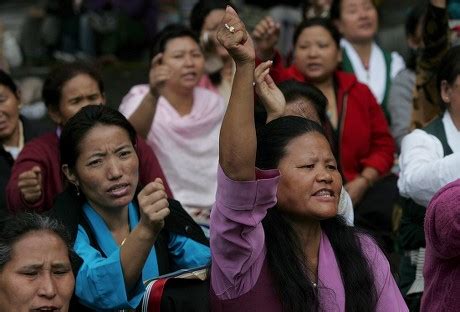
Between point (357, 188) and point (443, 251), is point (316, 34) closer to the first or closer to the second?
point (357, 188)

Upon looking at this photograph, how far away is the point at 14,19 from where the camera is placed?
12.2 metres

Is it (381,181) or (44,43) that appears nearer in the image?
(381,181)

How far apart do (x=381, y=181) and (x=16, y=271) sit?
10.4 ft

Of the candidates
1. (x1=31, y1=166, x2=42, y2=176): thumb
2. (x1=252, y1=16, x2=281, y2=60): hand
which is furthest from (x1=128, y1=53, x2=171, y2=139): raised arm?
(x1=31, y1=166, x2=42, y2=176): thumb

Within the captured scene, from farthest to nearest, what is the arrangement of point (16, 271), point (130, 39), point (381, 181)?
1. point (130, 39)
2. point (381, 181)
3. point (16, 271)

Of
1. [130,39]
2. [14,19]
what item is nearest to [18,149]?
[130,39]

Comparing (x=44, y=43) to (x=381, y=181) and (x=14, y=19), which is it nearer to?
(x=14, y=19)

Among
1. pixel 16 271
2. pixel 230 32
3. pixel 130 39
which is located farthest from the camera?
pixel 130 39

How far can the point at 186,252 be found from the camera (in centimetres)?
479

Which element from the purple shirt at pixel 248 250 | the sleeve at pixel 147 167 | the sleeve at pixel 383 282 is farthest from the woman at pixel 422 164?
the sleeve at pixel 147 167

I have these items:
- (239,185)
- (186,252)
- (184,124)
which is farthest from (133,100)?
(239,185)

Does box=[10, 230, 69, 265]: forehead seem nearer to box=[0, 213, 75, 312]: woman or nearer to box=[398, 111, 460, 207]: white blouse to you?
box=[0, 213, 75, 312]: woman

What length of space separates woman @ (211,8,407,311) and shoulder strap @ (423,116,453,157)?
3.50 ft

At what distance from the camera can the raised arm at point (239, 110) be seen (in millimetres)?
3568
